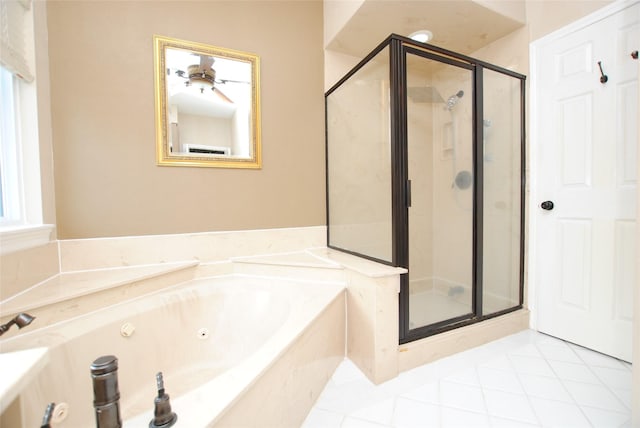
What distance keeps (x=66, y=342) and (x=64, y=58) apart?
153 centimetres

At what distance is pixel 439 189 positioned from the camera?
2320 mm

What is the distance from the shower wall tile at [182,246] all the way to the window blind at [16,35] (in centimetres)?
90

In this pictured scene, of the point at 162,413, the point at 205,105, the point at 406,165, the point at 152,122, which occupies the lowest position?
the point at 162,413

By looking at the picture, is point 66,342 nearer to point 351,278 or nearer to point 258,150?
point 351,278

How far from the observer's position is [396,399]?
1.19 meters

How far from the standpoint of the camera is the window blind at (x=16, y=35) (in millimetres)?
1147

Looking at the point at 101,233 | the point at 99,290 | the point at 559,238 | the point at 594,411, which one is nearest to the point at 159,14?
the point at 101,233

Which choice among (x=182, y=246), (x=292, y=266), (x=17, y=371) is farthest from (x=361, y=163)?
(x=17, y=371)

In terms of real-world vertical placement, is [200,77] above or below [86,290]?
above

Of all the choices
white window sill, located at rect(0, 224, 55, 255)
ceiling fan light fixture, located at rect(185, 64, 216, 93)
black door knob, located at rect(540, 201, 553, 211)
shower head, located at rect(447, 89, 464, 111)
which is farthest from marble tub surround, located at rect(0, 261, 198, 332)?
black door knob, located at rect(540, 201, 553, 211)

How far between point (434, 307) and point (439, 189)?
1.05 metres

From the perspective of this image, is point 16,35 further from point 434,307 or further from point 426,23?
point 434,307

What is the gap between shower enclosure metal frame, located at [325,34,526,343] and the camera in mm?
1386

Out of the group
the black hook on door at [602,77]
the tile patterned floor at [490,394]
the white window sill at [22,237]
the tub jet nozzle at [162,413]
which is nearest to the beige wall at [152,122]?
the white window sill at [22,237]
